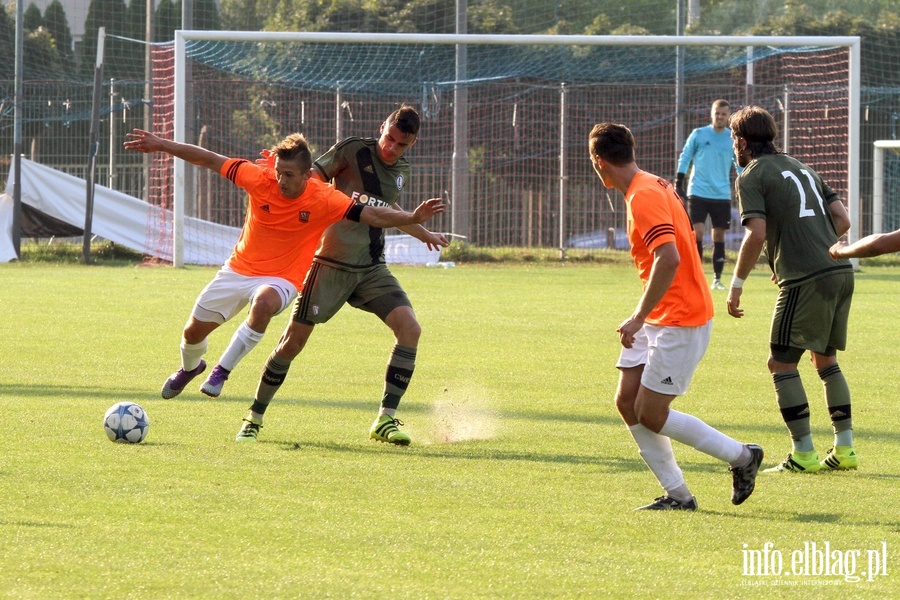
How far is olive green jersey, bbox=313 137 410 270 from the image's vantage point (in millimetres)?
7805

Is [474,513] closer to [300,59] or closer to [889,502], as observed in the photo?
[889,502]

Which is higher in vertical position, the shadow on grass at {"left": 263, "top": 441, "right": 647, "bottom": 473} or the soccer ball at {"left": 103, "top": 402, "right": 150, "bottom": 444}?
the soccer ball at {"left": 103, "top": 402, "right": 150, "bottom": 444}

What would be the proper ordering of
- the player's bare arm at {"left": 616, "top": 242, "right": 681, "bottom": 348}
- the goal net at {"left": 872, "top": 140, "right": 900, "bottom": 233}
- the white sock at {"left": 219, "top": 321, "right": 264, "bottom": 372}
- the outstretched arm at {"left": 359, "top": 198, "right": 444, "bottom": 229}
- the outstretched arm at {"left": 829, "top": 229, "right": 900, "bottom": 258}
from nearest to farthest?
the outstretched arm at {"left": 829, "top": 229, "right": 900, "bottom": 258} → the player's bare arm at {"left": 616, "top": 242, "right": 681, "bottom": 348} → the outstretched arm at {"left": 359, "top": 198, "right": 444, "bottom": 229} → the white sock at {"left": 219, "top": 321, "right": 264, "bottom": 372} → the goal net at {"left": 872, "top": 140, "right": 900, "bottom": 233}

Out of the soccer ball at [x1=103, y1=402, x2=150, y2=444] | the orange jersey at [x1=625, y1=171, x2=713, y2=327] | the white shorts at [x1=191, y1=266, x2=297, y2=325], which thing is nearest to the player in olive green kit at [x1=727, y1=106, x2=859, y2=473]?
the orange jersey at [x1=625, y1=171, x2=713, y2=327]

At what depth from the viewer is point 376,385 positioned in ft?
31.1

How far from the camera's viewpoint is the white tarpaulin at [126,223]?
21781mm

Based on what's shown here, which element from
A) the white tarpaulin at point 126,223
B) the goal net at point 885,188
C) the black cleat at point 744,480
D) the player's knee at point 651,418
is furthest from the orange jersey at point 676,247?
the goal net at point 885,188

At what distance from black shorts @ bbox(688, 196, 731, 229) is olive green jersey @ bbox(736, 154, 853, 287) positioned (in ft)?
34.2

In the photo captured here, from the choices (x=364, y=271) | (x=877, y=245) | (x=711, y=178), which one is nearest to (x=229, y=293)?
(x=364, y=271)

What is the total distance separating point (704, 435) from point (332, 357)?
5612 millimetres

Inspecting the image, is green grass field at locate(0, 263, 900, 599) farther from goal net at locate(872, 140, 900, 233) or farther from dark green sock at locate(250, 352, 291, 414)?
goal net at locate(872, 140, 900, 233)

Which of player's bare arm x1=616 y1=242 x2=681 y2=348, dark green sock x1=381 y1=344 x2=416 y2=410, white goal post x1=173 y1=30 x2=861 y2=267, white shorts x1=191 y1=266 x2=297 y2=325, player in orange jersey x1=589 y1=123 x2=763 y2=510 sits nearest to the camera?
player's bare arm x1=616 y1=242 x2=681 y2=348

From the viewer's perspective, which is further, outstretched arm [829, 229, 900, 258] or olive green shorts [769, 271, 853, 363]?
olive green shorts [769, 271, 853, 363]

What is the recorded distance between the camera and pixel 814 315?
6.58 metres
